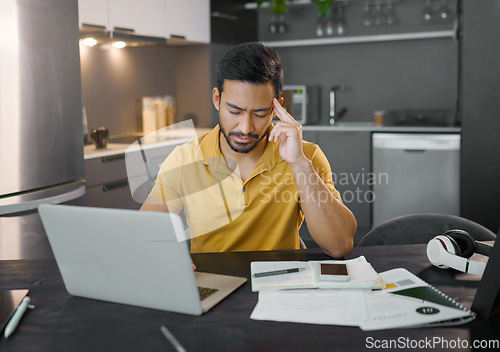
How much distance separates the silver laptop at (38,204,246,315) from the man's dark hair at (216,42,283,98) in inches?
30.2

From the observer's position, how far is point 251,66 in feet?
5.66

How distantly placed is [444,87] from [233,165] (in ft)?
10.8

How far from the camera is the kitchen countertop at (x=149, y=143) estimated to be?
3281 millimetres

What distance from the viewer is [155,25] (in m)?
3.94

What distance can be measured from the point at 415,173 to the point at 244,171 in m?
2.62

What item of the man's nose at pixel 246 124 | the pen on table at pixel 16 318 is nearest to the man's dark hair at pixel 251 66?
the man's nose at pixel 246 124

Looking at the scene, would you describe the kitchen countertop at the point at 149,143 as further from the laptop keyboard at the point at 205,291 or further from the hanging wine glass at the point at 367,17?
the laptop keyboard at the point at 205,291

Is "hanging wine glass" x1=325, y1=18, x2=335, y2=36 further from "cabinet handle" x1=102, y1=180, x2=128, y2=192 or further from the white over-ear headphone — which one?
the white over-ear headphone

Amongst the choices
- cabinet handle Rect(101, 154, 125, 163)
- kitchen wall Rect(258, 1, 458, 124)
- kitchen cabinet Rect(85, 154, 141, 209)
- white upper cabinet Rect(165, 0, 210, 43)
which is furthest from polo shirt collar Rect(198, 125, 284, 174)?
kitchen wall Rect(258, 1, 458, 124)

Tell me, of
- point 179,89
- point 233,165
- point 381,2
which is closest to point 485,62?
point 381,2

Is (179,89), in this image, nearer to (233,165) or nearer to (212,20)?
(212,20)

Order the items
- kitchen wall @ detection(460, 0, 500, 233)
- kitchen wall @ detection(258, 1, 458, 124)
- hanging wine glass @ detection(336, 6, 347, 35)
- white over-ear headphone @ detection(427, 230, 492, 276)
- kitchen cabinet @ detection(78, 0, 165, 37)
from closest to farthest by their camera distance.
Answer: white over-ear headphone @ detection(427, 230, 492, 276), kitchen cabinet @ detection(78, 0, 165, 37), kitchen wall @ detection(460, 0, 500, 233), hanging wine glass @ detection(336, 6, 347, 35), kitchen wall @ detection(258, 1, 458, 124)

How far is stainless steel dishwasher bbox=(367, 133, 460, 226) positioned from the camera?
4043mm

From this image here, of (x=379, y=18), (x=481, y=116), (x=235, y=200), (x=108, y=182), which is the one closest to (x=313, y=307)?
(x=235, y=200)
